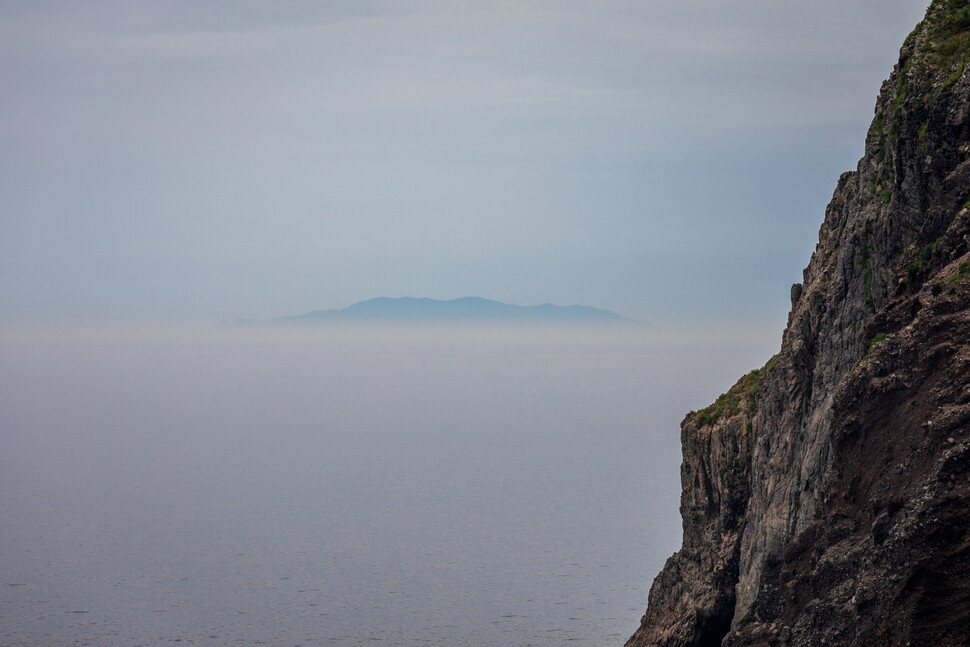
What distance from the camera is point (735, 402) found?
3931 cm

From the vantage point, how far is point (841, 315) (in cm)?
2653

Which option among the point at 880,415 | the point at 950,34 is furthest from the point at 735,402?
the point at 880,415

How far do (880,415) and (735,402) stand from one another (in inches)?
721

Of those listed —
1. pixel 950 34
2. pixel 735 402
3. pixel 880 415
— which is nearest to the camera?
pixel 880 415

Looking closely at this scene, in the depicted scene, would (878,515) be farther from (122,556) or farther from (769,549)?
(122,556)

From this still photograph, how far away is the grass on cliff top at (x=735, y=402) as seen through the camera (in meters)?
37.7

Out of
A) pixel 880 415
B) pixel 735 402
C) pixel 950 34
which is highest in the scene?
pixel 950 34

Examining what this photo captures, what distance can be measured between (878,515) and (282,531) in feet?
491

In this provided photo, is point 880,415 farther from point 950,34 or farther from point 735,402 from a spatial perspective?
point 735,402

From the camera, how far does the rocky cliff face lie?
17.9 m

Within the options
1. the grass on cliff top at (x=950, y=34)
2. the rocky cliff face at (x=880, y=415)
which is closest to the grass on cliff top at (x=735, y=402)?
the rocky cliff face at (x=880, y=415)

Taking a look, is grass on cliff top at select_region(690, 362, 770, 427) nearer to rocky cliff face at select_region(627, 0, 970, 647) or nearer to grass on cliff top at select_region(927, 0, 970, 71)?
rocky cliff face at select_region(627, 0, 970, 647)

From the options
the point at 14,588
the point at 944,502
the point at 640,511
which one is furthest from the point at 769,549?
the point at 640,511

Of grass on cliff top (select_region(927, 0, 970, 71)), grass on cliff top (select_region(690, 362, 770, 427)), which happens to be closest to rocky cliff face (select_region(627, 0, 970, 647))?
grass on cliff top (select_region(927, 0, 970, 71))
